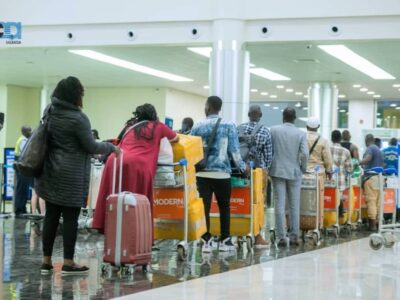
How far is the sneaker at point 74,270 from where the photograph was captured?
659 centimetres

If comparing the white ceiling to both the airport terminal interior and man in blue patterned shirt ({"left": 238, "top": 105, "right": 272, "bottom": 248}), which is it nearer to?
the airport terminal interior

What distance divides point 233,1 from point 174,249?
7.58 m

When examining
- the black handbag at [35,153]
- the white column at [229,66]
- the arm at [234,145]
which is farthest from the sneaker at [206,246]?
the white column at [229,66]

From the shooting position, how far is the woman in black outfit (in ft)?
20.8

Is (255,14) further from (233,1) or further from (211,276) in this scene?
(211,276)

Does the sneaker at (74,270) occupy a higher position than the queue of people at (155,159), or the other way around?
the queue of people at (155,159)

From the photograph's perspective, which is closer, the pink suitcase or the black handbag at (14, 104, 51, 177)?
the black handbag at (14, 104, 51, 177)

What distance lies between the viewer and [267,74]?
23.9 meters

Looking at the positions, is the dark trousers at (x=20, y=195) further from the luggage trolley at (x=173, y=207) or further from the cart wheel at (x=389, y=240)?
the cart wheel at (x=389, y=240)

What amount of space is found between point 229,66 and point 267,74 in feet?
28.7

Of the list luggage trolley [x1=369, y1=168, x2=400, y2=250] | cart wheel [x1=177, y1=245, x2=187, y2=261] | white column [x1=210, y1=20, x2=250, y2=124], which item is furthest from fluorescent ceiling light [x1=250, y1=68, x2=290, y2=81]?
cart wheel [x1=177, y1=245, x2=187, y2=261]

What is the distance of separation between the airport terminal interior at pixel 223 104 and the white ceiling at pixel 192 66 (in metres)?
0.07

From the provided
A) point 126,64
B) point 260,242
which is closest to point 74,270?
point 260,242

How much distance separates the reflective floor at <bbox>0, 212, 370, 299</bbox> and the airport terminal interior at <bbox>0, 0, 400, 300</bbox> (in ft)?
0.06
